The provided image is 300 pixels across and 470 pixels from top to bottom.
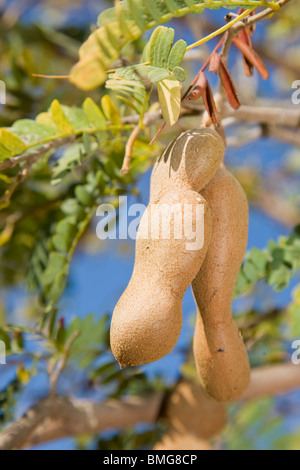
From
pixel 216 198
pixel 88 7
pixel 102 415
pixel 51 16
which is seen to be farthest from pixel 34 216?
pixel 51 16

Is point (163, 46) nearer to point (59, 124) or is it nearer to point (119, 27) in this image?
point (119, 27)

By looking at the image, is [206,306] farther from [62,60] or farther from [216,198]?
[62,60]

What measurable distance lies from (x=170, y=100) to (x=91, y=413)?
2.02 ft

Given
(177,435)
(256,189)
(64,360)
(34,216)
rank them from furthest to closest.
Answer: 1. (256,189)
2. (34,216)
3. (177,435)
4. (64,360)

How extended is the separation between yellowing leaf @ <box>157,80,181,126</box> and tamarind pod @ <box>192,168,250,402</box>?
0.27 ft

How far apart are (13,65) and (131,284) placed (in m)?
0.80

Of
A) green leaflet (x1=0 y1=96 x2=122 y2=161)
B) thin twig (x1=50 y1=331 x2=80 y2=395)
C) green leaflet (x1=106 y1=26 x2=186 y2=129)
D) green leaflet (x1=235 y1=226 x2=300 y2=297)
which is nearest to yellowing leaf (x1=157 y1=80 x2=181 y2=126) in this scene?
green leaflet (x1=106 y1=26 x2=186 y2=129)

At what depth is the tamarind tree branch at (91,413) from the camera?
2.48 feet

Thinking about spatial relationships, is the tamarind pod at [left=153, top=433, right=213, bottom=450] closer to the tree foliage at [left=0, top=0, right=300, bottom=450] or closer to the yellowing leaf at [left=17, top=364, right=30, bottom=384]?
the tree foliage at [left=0, top=0, right=300, bottom=450]

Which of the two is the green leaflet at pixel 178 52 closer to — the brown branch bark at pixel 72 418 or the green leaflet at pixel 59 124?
the green leaflet at pixel 59 124

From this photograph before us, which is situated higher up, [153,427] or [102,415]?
[102,415]

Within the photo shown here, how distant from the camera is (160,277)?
46cm

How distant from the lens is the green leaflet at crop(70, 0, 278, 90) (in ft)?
1.33

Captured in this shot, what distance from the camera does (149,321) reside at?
443 mm
